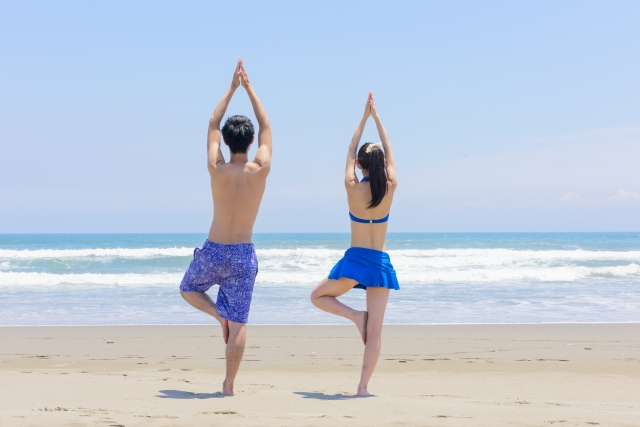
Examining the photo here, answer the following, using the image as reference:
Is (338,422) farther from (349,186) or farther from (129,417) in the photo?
(349,186)

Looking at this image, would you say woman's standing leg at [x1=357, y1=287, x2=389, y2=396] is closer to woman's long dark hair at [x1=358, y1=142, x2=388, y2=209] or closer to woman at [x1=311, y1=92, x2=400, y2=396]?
woman at [x1=311, y1=92, x2=400, y2=396]

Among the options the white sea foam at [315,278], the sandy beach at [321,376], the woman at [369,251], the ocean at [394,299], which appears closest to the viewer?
the sandy beach at [321,376]

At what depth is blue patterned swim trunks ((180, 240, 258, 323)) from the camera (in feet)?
13.5

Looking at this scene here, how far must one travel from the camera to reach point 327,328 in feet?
27.5

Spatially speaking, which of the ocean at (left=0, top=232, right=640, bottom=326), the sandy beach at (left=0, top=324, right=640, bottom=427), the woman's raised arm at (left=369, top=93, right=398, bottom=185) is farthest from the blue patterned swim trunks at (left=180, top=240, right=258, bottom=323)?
the ocean at (left=0, top=232, right=640, bottom=326)

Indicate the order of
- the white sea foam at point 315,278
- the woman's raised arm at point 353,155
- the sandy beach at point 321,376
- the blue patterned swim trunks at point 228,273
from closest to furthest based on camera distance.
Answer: the sandy beach at point 321,376
the blue patterned swim trunks at point 228,273
the woman's raised arm at point 353,155
the white sea foam at point 315,278

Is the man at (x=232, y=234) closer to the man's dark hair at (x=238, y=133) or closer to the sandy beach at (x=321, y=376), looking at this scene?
the man's dark hair at (x=238, y=133)

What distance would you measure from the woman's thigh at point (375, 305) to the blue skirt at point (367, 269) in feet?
0.20

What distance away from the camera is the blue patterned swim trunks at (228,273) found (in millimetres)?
4102

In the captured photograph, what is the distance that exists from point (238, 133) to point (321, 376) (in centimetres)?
249

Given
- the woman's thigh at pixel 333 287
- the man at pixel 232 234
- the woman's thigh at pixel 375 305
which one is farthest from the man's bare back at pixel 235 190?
the woman's thigh at pixel 375 305

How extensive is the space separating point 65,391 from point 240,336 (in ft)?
4.54

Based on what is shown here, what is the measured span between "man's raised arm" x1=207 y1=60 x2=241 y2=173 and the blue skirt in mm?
1092

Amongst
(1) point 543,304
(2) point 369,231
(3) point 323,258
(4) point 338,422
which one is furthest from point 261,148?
(3) point 323,258
